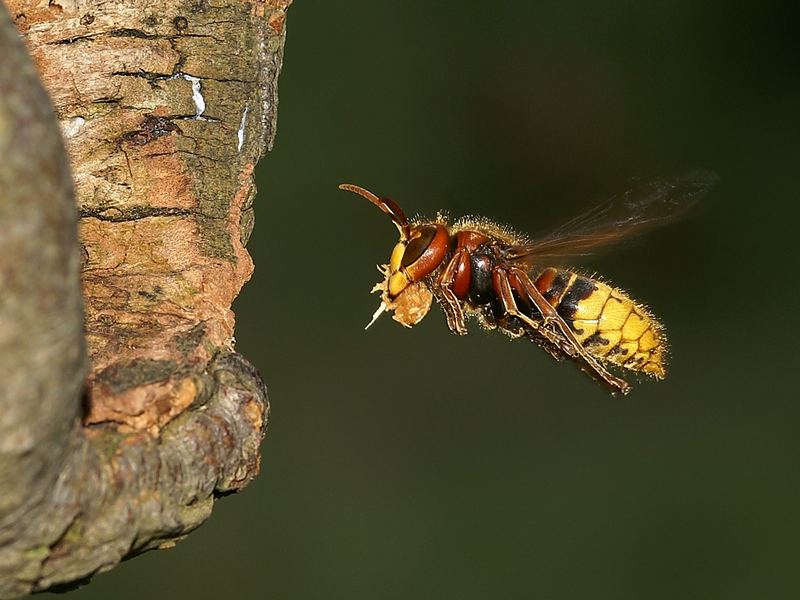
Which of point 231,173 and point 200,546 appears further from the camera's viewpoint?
point 200,546

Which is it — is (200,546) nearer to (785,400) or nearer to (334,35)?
(334,35)

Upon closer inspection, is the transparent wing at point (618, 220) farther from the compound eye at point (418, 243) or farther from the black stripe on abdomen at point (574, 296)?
the compound eye at point (418, 243)

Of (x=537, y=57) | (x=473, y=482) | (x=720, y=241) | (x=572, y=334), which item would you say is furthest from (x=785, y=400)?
(x=572, y=334)

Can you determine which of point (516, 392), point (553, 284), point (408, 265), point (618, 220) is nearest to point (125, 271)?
point (408, 265)

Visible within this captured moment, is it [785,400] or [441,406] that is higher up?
[785,400]

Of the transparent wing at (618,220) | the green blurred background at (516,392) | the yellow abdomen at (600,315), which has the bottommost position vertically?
the green blurred background at (516,392)

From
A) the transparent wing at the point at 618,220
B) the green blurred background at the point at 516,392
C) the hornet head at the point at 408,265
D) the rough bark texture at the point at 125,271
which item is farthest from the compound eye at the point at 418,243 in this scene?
the green blurred background at the point at 516,392

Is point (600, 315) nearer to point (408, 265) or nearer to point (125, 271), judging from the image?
point (408, 265)
